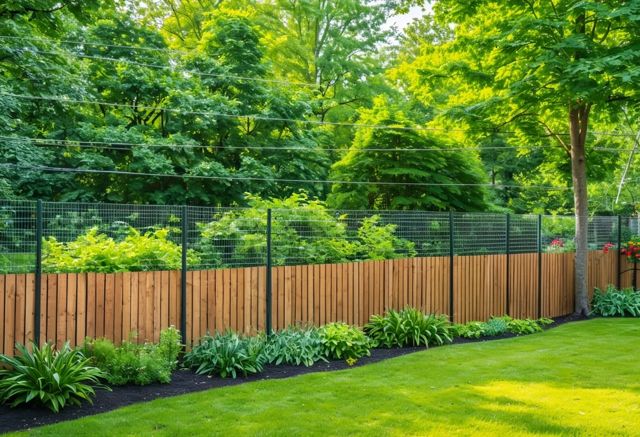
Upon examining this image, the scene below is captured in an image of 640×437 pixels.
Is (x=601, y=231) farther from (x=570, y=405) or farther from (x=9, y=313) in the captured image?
(x=9, y=313)

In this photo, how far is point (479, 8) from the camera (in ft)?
40.8

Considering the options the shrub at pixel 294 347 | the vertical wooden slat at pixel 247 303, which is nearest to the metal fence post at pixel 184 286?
the vertical wooden slat at pixel 247 303

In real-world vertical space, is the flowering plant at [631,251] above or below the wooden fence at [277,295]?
above

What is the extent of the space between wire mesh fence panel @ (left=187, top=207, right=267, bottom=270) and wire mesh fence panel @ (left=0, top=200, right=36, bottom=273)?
6.22ft

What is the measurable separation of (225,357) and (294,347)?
1088 mm

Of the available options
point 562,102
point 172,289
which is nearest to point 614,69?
point 562,102

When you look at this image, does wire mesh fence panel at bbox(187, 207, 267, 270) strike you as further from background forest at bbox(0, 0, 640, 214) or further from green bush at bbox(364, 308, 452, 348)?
background forest at bbox(0, 0, 640, 214)

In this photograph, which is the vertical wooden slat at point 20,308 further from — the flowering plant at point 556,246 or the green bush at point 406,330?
the flowering plant at point 556,246

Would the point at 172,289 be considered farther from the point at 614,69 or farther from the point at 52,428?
the point at 614,69

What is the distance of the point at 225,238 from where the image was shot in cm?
834

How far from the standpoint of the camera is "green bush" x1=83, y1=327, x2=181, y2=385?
661cm

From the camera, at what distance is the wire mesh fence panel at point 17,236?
6438mm

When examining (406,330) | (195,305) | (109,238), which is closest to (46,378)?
(109,238)

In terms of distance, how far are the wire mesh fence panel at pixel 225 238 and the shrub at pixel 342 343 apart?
1327mm
